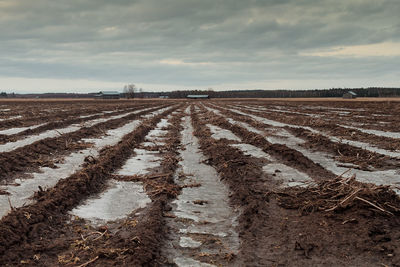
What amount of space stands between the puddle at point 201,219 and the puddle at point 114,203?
0.75m

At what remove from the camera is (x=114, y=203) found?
242 inches

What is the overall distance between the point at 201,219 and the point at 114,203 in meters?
1.74

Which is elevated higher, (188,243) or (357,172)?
(357,172)

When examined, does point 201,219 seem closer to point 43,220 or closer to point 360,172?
point 43,220

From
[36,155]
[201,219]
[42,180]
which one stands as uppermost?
[36,155]

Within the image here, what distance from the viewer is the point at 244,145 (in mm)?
12375

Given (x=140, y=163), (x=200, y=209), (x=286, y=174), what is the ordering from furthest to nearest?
(x=140, y=163) → (x=286, y=174) → (x=200, y=209)

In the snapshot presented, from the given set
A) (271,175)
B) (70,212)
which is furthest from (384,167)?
(70,212)

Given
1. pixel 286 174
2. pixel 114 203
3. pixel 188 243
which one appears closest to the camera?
pixel 188 243

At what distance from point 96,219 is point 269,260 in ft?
9.16

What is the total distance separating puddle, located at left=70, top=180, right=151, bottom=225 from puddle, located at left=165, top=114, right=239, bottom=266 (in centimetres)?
75

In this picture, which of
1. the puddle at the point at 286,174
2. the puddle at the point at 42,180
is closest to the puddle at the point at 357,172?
the puddle at the point at 286,174

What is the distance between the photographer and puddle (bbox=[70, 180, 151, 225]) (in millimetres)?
5461

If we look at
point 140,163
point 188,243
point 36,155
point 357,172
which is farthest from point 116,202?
point 357,172
